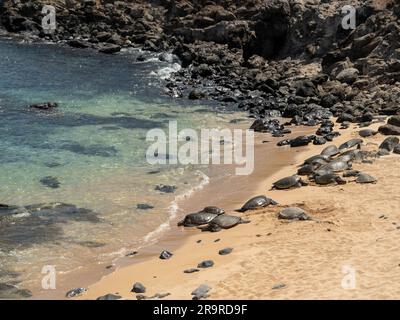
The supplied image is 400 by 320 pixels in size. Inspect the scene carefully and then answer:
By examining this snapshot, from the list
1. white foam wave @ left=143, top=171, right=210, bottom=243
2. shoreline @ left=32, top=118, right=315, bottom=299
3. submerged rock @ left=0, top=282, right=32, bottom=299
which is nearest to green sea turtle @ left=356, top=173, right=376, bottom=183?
shoreline @ left=32, top=118, right=315, bottom=299

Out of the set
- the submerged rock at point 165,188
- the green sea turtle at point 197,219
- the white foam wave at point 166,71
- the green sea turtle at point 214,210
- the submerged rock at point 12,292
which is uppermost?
the white foam wave at point 166,71

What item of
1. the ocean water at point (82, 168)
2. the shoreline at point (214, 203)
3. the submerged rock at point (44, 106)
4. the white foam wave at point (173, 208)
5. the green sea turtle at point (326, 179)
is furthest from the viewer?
the submerged rock at point (44, 106)

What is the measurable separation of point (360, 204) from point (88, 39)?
5462 centimetres

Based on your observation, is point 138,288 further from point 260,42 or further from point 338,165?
point 260,42

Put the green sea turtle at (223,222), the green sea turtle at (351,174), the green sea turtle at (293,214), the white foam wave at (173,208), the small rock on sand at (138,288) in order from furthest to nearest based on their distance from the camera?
1. the green sea turtle at (351,174)
2. the white foam wave at (173,208)
3. the green sea turtle at (223,222)
4. the green sea turtle at (293,214)
5. the small rock on sand at (138,288)

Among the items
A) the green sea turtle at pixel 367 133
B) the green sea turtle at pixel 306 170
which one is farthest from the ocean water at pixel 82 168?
the green sea turtle at pixel 367 133

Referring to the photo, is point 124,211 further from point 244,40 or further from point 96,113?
point 244,40

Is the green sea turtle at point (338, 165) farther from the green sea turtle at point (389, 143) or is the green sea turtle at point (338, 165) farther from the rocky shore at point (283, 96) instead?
the green sea turtle at point (389, 143)

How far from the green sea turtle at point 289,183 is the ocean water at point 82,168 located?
3921 millimetres

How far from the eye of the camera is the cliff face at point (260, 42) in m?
42.4

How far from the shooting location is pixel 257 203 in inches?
859

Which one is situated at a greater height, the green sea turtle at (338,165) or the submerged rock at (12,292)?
the green sea turtle at (338,165)

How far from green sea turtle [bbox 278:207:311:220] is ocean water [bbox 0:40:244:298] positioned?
459 cm
